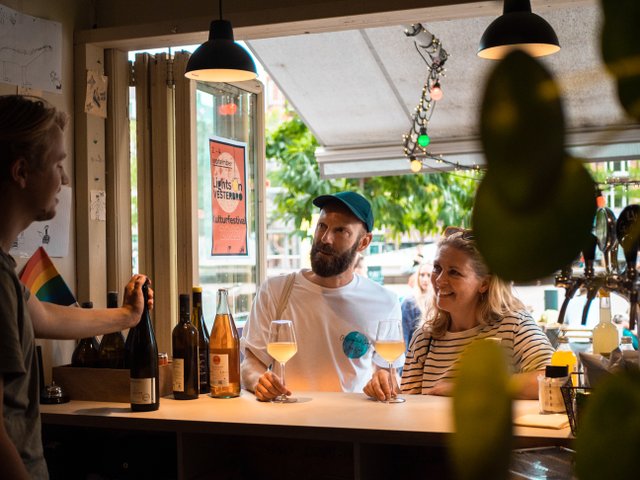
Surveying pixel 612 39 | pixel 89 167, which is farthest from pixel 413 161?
pixel 612 39

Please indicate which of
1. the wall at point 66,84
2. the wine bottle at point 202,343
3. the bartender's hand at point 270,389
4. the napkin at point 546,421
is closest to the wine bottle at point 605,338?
the napkin at point 546,421

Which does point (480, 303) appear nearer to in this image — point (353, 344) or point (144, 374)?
point (353, 344)

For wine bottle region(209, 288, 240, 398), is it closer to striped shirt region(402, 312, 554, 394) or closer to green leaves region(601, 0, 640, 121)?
striped shirt region(402, 312, 554, 394)

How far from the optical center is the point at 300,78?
5.43m

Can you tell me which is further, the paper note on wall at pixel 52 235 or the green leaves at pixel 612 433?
the paper note on wall at pixel 52 235

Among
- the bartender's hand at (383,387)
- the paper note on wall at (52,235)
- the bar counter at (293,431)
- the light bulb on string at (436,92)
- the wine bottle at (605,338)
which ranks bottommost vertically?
the bar counter at (293,431)

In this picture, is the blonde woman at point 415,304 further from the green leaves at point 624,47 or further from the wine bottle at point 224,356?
the green leaves at point 624,47

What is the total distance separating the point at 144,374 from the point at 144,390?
0.16 feet

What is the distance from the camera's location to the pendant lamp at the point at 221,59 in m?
2.64

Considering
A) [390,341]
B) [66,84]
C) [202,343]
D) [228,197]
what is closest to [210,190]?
[228,197]

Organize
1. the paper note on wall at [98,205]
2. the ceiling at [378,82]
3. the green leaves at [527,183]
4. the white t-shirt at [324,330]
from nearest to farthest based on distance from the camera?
the green leaves at [527,183], the white t-shirt at [324,330], the paper note on wall at [98,205], the ceiling at [378,82]

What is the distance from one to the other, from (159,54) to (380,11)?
3.55 feet

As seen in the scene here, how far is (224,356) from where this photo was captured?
2.60 m

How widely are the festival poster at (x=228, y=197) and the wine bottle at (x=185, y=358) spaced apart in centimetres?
105
